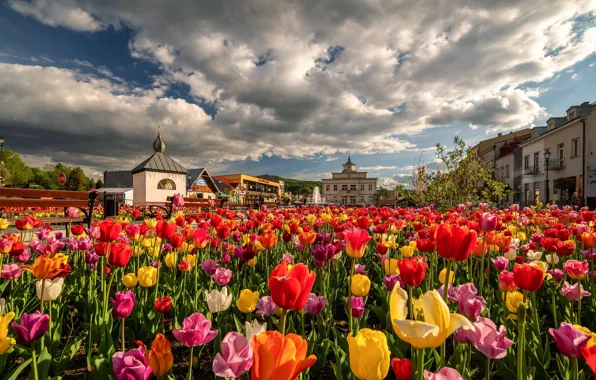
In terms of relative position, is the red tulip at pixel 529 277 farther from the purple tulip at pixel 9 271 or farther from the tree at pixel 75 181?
the tree at pixel 75 181

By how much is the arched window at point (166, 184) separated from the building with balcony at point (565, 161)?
32301mm

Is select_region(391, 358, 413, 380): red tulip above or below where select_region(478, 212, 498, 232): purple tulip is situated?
below

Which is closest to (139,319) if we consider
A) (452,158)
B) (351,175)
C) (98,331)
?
(98,331)

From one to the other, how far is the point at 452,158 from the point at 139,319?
11535 mm

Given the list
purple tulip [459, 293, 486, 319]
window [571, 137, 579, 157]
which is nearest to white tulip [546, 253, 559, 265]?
purple tulip [459, 293, 486, 319]

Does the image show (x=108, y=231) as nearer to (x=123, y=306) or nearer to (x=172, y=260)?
(x=123, y=306)

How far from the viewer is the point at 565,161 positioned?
93.2 feet

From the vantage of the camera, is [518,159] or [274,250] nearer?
[274,250]

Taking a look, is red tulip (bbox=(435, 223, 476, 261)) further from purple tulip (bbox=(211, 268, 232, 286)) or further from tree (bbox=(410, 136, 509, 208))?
tree (bbox=(410, 136, 509, 208))

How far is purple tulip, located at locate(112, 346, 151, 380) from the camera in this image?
39.2 inches

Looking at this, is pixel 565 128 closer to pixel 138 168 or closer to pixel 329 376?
pixel 329 376

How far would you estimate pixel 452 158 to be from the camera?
11.6 meters

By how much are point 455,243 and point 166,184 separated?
35.9 meters

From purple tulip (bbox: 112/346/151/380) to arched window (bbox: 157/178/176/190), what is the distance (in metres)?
35.4
